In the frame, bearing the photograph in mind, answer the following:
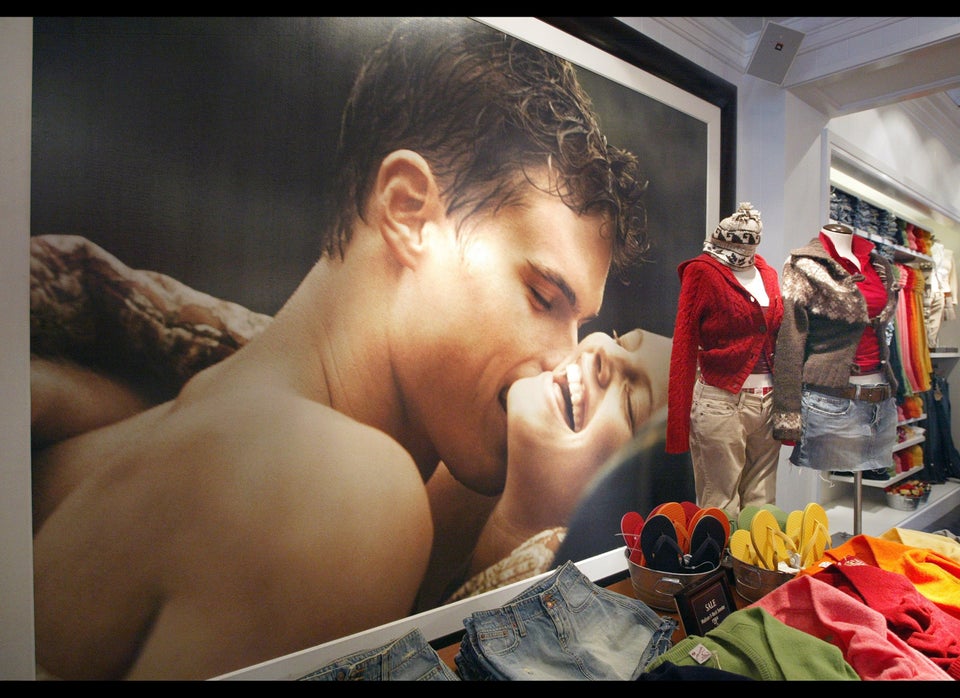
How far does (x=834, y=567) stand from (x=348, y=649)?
139cm

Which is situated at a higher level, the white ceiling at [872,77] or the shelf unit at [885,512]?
the white ceiling at [872,77]

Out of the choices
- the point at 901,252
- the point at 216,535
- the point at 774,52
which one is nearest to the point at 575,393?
the point at 216,535

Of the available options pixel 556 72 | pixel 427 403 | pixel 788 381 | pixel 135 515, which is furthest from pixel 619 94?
pixel 135 515

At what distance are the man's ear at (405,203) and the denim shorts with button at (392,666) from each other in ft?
3.36

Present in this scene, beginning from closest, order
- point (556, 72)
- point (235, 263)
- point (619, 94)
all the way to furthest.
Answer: point (235, 263) → point (556, 72) → point (619, 94)

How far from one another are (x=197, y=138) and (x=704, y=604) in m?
1.78

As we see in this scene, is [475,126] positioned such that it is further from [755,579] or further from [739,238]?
[755,579]

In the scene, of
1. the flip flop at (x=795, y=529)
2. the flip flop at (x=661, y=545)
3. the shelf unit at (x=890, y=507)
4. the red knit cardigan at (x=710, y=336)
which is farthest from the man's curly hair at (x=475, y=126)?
the shelf unit at (x=890, y=507)

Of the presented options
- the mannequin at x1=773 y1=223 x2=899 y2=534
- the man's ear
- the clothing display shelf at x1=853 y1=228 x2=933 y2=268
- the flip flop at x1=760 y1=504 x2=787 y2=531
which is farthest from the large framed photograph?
the clothing display shelf at x1=853 y1=228 x2=933 y2=268

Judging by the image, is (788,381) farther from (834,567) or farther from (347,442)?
(347,442)

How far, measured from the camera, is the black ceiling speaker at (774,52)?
242cm

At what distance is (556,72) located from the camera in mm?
2000

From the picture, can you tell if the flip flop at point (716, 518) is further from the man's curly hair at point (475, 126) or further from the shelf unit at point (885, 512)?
the shelf unit at point (885, 512)

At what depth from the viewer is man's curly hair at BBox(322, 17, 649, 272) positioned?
61.9 inches
